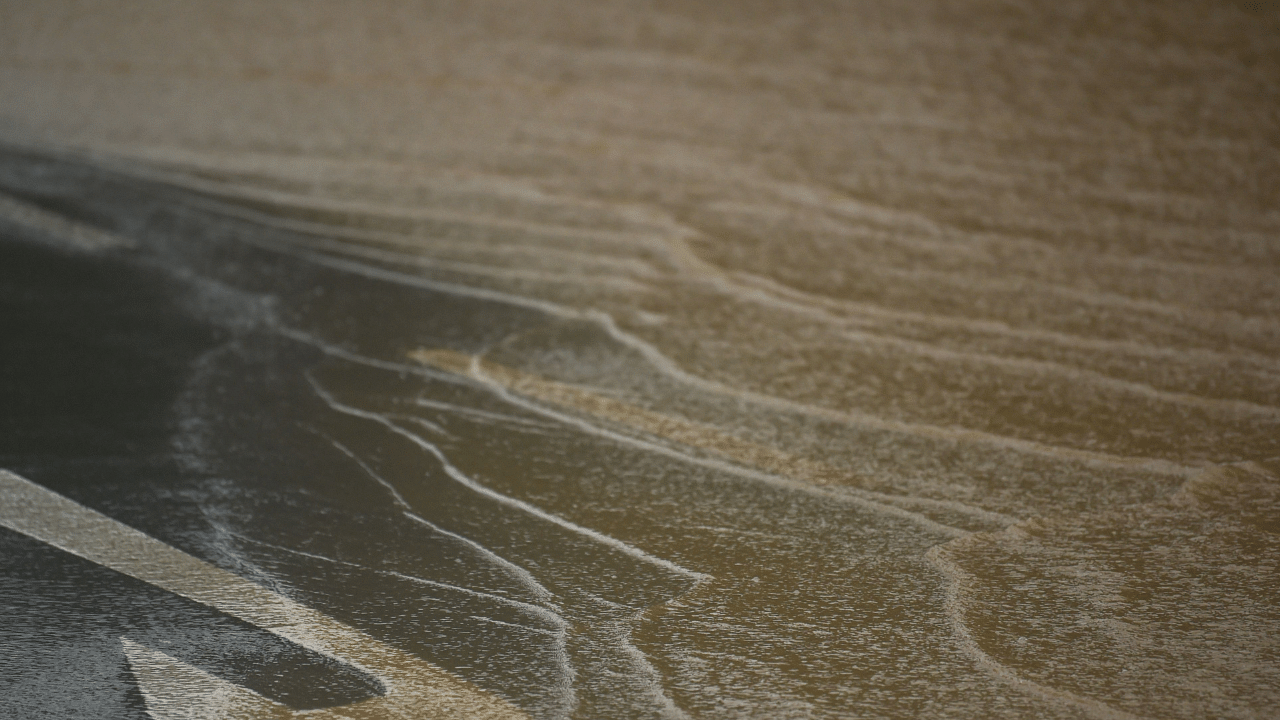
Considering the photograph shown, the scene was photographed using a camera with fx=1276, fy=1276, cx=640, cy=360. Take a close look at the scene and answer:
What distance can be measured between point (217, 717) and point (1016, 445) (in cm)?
83

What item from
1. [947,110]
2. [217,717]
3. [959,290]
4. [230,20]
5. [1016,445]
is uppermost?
[230,20]

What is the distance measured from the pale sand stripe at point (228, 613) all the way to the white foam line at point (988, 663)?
0.34 m

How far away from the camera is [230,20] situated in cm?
330

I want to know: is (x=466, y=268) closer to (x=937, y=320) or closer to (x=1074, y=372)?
(x=937, y=320)

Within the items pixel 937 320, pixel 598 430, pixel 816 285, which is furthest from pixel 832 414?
pixel 816 285

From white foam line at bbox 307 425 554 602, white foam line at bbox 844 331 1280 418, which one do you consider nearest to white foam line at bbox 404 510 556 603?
white foam line at bbox 307 425 554 602

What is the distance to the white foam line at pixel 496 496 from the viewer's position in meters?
1.09

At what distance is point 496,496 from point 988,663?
1.61 ft

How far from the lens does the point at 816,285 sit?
1.84 meters

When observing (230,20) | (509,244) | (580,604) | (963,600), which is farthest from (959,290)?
(230,20)

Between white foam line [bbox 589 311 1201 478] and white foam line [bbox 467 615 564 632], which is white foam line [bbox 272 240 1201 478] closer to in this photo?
white foam line [bbox 589 311 1201 478]

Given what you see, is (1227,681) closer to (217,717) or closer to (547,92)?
(217,717)

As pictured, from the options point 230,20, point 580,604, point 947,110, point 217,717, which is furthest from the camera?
point 230,20

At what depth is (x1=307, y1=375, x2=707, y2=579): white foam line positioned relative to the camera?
1.09 m
